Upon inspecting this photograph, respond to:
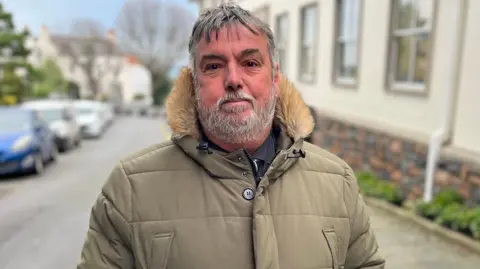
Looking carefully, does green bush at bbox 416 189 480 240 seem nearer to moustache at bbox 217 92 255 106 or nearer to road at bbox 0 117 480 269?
road at bbox 0 117 480 269

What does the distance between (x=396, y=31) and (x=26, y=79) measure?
27634 millimetres

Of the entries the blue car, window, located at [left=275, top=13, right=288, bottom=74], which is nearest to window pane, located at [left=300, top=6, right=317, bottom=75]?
window, located at [left=275, top=13, right=288, bottom=74]

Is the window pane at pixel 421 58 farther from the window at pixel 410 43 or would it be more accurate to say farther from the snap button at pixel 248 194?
the snap button at pixel 248 194

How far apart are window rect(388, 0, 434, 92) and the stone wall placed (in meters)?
0.96

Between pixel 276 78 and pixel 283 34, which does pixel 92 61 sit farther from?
pixel 276 78

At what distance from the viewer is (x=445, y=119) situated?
6004 mm

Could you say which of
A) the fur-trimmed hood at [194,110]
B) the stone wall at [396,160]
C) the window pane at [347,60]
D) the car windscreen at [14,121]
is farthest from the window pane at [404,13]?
the car windscreen at [14,121]

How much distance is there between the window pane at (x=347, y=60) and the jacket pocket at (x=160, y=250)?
8.10 metres

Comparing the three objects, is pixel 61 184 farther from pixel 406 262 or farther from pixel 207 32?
pixel 207 32

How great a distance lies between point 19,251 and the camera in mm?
5125

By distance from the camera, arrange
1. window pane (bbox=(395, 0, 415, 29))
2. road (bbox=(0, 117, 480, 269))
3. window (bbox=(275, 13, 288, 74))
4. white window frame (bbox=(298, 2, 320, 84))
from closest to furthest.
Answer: road (bbox=(0, 117, 480, 269)), window pane (bbox=(395, 0, 415, 29)), white window frame (bbox=(298, 2, 320, 84)), window (bbox=(275, 13, 288, 74))

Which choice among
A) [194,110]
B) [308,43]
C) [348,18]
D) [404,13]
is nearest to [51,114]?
[308,43]

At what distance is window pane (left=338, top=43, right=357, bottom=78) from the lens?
29.8 ft

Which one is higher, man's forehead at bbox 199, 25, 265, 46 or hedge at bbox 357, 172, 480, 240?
man's forehead at bbox 199, 25, 265, 46
